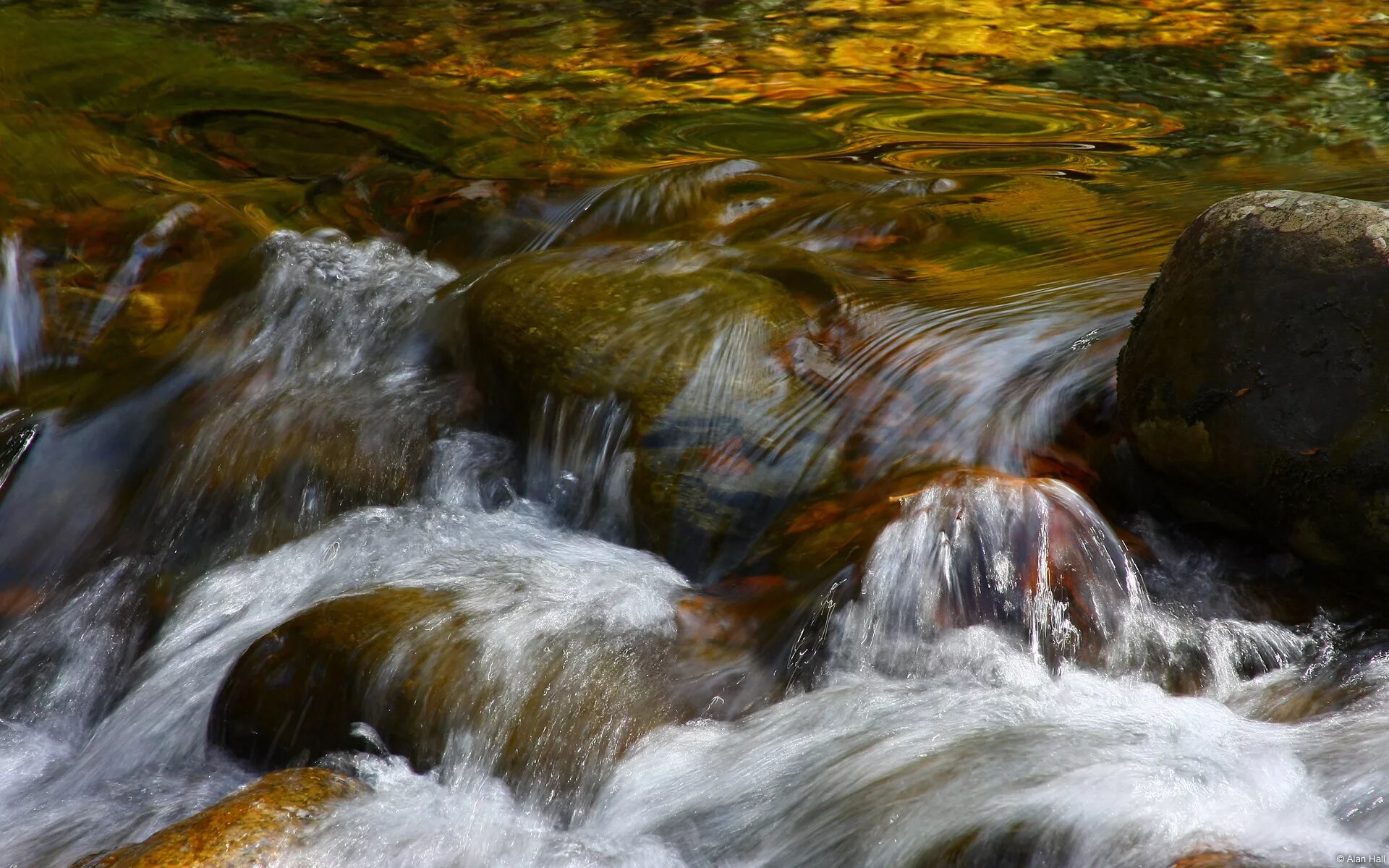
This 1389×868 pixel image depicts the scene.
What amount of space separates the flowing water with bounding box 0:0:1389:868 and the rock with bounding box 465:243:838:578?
2 centimetres

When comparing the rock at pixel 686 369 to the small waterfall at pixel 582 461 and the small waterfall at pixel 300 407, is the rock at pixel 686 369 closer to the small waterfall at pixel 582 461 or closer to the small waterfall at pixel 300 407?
the small waterfall at pixel 582 461

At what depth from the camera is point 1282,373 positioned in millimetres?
3170

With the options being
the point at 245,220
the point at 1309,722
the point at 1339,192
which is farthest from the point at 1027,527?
the point at 245,220

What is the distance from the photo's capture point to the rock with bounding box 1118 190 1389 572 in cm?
309

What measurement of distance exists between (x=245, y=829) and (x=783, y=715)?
1264mm

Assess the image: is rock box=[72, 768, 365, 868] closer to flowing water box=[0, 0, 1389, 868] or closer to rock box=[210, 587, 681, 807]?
flowing water box=[0, 0, 1389, 868]

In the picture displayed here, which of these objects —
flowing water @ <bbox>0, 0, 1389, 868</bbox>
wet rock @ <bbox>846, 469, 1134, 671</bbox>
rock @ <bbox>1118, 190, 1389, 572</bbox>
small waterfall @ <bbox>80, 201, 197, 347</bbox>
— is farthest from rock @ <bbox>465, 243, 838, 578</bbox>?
small waterfall @ <bbox>80, 201, 197, 347</bbox>

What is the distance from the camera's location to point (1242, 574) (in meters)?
3.36

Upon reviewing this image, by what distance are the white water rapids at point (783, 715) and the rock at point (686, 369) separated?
5.7 inches

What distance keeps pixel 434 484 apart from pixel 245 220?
209 cm

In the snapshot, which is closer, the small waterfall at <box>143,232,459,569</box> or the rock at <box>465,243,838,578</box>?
the rock at <box>465,243,838,578</box>

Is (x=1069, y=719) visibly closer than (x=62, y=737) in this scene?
Yes

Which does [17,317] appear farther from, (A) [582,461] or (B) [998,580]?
(B) [998,580]

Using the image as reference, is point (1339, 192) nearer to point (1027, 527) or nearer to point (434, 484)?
point (1027, 527)
